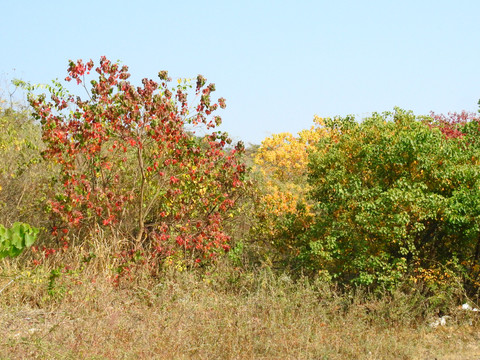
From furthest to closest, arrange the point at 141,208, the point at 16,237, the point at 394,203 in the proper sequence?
1. the point at 141,208
2. the point at 394,203
3. the point at 16,237

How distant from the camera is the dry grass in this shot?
6.55 meters

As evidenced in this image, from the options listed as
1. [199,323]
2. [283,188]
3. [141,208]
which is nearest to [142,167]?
[141,208]

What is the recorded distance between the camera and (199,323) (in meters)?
7.25

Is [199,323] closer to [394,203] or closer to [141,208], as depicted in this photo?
[141,208]

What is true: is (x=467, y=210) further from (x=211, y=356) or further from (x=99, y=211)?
(x=99, y=211)

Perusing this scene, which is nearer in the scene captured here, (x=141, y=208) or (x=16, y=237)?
(x=16, y=237)

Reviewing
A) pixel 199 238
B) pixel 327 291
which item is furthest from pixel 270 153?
pixel 327 291

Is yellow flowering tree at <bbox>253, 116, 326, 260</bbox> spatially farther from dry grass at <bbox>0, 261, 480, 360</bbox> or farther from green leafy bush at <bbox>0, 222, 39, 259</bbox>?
green leafy bush at <bbox>0, 222, 39, 259</bbox>

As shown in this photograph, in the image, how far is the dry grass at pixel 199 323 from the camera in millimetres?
6551

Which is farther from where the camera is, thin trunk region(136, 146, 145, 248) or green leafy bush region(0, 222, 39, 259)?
thin trunk region(136, 146, 145, 248)

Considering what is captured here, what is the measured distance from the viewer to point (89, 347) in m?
6.45

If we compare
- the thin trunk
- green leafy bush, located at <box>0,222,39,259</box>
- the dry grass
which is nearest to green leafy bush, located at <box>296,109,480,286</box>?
the dry grass

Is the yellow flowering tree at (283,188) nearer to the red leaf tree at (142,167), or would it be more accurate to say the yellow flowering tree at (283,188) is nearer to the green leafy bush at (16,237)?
the red leaf tree at (142,167)

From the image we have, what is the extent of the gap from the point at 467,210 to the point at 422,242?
117cm
